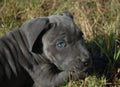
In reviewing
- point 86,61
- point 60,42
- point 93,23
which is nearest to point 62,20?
point 60,42

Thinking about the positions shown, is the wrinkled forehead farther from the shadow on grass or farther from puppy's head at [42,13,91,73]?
the shadow on grass

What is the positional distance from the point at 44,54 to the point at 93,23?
178 centimetres

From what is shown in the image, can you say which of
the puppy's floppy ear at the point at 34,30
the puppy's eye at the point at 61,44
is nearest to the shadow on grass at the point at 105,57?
the puppy's eye at the point at 61,44

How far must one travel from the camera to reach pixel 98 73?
5.66 metres

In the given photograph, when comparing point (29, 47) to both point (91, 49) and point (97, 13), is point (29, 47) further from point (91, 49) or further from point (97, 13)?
point (97, 13)

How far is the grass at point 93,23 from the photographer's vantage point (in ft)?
18.8

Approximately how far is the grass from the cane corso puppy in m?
0.29

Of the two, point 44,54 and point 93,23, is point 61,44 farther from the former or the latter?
point 93,23

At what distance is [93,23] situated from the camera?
688 centimetres

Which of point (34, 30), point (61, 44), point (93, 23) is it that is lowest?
point (93, 23)

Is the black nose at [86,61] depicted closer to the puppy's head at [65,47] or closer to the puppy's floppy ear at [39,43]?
the puppy's head at [65,47]

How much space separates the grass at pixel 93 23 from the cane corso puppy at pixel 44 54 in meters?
0.29

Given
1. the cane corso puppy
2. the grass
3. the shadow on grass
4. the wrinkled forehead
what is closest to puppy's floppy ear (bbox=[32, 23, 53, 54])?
the cane corso puppy

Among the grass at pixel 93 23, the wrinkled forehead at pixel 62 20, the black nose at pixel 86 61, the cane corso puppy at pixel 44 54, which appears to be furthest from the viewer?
the grass at pixel 93 23
